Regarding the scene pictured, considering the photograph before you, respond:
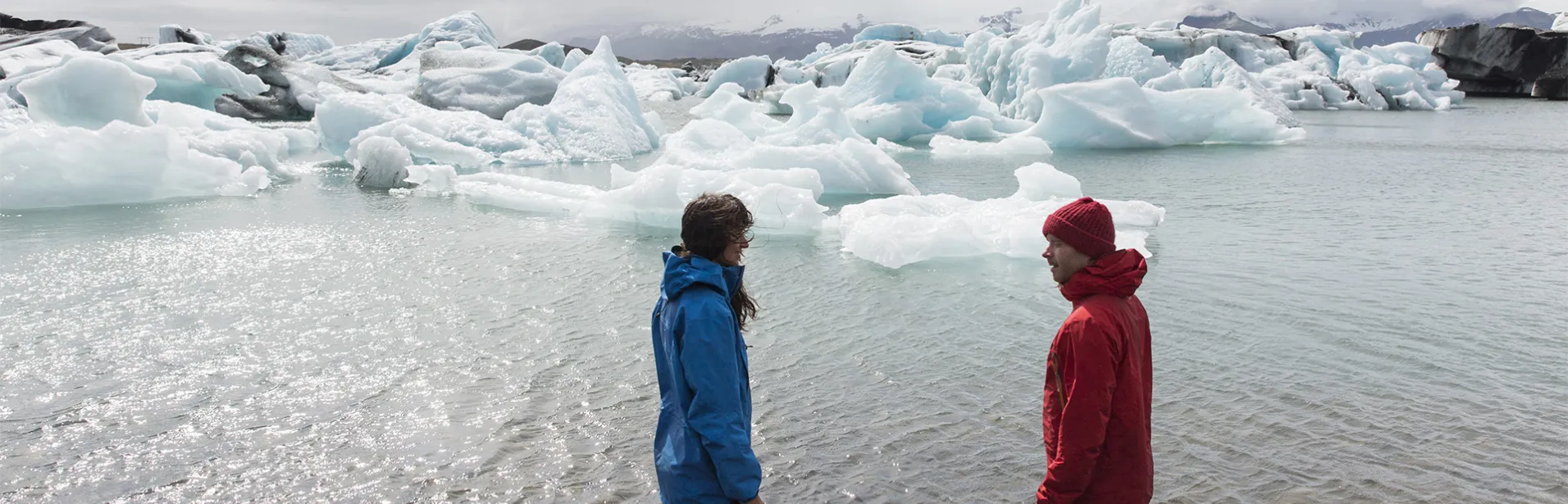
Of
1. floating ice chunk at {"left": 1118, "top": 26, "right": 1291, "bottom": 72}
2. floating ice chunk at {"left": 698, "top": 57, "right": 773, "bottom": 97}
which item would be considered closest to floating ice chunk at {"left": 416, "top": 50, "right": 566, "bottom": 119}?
floating ice chunk at {"left": 698, "top": 57, "right": 773, "bottom": 97}

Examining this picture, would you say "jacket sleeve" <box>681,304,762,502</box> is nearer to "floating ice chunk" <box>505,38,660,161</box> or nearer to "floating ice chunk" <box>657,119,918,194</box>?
"floating ice chunk" <box>657,119,918,194</box>

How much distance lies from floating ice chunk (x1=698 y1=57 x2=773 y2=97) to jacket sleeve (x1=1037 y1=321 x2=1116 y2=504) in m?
35.8

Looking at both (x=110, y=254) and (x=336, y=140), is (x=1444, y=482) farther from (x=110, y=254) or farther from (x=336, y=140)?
(x=336, y=140)

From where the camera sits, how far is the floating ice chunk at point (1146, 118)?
54.1ft

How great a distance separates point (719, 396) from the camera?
6.08 ft

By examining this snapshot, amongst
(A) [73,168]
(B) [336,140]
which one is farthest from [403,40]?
(A) [73,168]

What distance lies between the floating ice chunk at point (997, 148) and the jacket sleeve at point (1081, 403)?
1389 cm

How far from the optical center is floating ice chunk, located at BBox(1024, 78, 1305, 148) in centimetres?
1650

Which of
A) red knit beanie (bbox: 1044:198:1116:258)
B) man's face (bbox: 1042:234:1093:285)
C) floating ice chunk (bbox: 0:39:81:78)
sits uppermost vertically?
floating ice chunk (bbox: 0:39:81:78)

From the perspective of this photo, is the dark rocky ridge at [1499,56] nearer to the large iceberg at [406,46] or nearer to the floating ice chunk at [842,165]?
the large iceberg at [406,46]

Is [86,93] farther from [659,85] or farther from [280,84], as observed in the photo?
[659,85]

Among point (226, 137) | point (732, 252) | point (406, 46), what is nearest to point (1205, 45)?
point (226, 137)

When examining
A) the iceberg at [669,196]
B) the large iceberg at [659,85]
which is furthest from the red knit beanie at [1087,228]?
the large iceberg at [659,85]

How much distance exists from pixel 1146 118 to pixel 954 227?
11.1 meters
